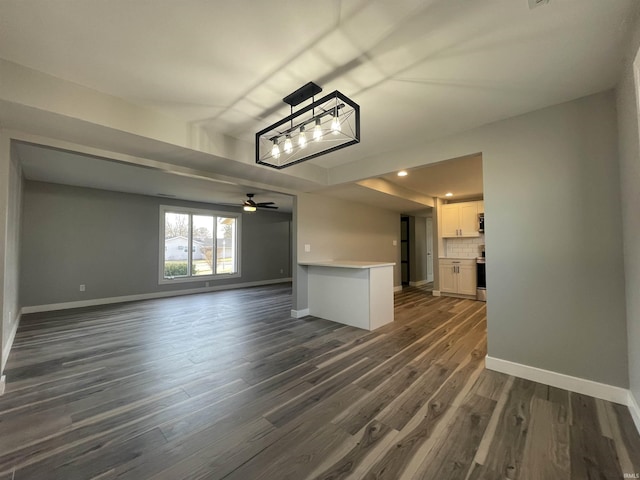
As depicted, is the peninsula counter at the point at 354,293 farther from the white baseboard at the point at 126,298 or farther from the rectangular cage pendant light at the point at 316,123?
the white baseboard at the point at 126,298

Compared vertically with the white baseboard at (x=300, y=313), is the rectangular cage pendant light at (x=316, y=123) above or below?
above

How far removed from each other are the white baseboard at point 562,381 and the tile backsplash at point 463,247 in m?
4.21

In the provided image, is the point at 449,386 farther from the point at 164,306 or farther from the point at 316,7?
the point at 164,306

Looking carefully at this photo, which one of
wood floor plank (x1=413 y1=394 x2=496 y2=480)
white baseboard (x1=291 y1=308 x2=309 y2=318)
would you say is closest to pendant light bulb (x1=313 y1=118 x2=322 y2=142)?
wood floor plank (x1=413 y1=394 x2=496 y2=480)

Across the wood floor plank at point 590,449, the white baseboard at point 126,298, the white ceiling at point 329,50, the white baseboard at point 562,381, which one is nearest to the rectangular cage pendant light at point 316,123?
the white ceiling at point 329,50

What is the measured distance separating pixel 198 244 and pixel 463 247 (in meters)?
7.23

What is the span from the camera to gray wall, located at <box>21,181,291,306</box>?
500 cm

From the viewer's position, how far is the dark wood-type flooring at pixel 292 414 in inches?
56.9

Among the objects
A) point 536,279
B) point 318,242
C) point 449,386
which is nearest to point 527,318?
point 536,279

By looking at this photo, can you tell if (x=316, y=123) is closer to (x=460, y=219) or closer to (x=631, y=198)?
(x=631, y=198)

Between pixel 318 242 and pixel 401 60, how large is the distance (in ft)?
11.6

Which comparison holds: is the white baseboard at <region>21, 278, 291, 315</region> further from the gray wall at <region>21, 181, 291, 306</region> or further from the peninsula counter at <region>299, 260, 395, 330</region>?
the peninsula counter at <region>299, 260, 395, 330</region>

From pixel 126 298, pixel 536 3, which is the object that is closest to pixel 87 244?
pixel 126 298

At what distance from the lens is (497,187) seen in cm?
260
